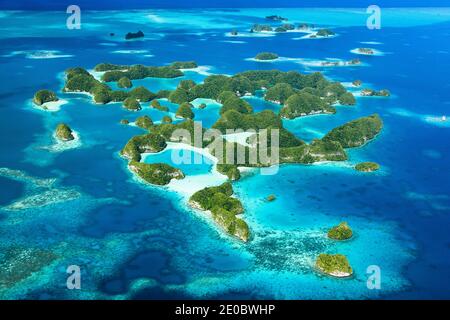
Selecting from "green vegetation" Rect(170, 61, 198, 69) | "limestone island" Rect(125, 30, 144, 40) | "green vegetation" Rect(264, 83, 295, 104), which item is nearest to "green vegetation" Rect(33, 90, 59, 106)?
"green vegetation" Rect(170, 61, 198, 69)

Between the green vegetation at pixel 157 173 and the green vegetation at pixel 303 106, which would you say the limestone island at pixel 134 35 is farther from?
the green vegetation at pixel 157 173

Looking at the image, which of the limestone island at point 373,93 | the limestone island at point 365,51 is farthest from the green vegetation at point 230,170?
the limestone island at point 365,51

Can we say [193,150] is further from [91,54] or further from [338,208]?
[91,54]

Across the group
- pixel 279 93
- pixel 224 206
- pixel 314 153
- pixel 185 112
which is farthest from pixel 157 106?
pixel 224 206

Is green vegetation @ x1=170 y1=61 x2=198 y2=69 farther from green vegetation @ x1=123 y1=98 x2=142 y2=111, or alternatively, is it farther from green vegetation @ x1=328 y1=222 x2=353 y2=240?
green vegetation @ x1=328 y1=222 x2=353 y2=240

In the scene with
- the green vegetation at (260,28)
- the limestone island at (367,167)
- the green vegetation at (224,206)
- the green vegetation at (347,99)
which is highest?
the green vegetation at (260,28)

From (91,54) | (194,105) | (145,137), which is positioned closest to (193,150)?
(145,137)
